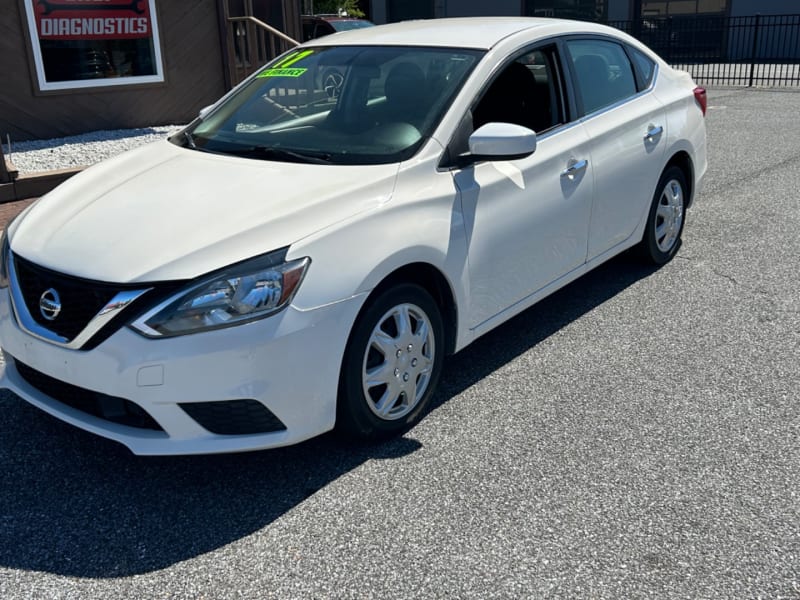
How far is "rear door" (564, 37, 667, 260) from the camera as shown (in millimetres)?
4742

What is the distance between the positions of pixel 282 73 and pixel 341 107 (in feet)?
2.30

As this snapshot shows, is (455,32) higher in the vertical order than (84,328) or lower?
higher

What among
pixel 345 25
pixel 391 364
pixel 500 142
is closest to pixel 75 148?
pixel 500 142

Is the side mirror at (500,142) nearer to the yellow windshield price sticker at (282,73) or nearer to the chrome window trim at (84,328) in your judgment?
the yellow windshield price sticker at (282,73)

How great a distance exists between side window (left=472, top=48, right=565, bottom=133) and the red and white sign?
7.97m

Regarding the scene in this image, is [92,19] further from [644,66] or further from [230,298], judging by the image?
[230,298]

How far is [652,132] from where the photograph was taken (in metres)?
5.28

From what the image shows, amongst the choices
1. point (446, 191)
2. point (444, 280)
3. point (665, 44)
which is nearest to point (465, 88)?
point (446, 191)

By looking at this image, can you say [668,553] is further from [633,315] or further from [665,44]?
[665,44]

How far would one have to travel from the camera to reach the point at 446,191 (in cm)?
369

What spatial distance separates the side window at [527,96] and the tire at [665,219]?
1343mm

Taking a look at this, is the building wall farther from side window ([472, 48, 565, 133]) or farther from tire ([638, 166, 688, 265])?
tire ([638, 166, 688, 265])

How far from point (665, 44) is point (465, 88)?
81.9ft

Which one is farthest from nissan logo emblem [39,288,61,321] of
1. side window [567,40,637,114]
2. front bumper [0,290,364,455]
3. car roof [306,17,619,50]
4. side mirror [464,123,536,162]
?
side window [567,40,637,114]
